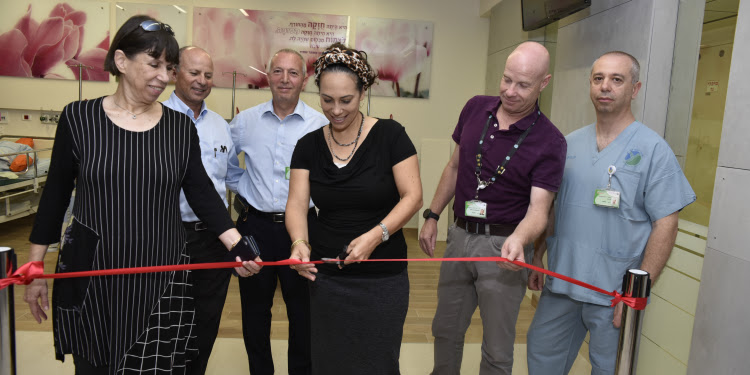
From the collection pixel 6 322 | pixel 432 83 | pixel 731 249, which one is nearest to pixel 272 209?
pixel 6 322

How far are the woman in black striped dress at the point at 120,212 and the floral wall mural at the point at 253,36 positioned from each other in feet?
18.2

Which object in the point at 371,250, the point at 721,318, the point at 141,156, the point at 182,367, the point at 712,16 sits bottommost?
the point at 182,367

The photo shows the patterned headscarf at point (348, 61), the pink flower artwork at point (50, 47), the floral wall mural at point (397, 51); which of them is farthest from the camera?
the floral wall mural at point (397, 51)

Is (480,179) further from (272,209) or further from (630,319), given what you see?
(272,209)

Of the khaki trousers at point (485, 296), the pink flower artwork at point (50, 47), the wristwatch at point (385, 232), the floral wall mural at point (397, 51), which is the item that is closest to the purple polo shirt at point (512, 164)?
the khaki trousers at point (485, 296)

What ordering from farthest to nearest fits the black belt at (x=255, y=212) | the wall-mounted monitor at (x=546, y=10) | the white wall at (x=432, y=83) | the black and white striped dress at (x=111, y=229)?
the white wall at (x=432, y=83) < the wall-mounted monitor at (x=546, y=10) < the black belt at (x=255, y=212) < the black and white striped dress at (x=111, y=229)

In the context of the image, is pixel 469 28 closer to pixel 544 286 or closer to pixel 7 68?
pixel 544 286

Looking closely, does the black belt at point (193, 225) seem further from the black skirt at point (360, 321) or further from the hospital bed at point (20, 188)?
the hospital bed at point (20, 188)

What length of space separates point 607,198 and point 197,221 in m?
1.84

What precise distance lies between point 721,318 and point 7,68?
818cm

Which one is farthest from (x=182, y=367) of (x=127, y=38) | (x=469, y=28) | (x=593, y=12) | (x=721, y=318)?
(x=469, y=28)

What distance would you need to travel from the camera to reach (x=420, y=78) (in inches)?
293

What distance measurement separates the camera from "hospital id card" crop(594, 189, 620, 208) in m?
2.18

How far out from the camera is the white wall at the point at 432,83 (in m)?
7.10
